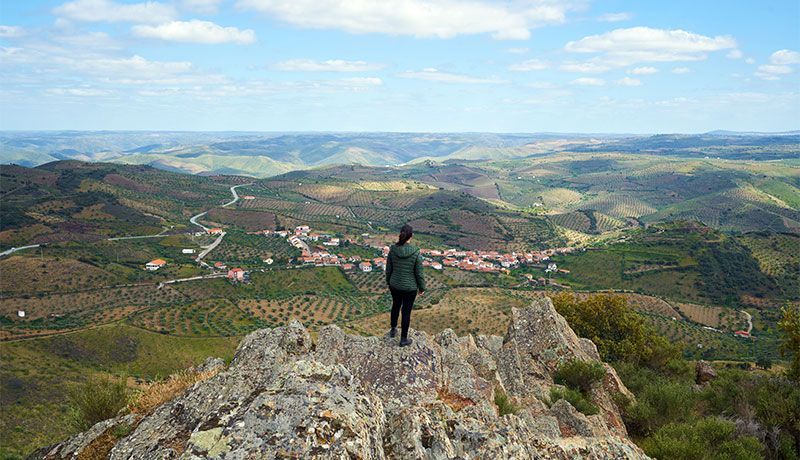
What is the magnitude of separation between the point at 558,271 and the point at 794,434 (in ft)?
355

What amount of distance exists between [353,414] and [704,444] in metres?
11.0

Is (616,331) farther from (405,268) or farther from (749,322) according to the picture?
(749,322)

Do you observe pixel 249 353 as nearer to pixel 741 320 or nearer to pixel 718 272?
pixel 741 320

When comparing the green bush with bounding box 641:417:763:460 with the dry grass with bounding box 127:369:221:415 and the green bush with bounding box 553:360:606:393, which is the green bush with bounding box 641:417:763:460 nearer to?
the green bush with bounding box 553:360:606:393

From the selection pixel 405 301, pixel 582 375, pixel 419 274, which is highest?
pixel 419 274

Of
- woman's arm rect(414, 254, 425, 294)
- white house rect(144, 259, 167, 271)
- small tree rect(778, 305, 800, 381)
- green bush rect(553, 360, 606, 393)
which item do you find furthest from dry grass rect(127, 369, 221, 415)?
white house rect(144, 259, 167, 271)

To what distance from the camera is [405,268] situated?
11.0m

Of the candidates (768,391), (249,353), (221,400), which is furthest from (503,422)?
(768,391)

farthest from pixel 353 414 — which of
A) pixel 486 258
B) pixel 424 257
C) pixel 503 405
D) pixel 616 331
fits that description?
pixel 486 258

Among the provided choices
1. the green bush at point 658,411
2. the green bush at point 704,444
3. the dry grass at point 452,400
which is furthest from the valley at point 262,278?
the green bush at point 658,411

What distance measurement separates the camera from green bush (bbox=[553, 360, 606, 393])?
1619 cm

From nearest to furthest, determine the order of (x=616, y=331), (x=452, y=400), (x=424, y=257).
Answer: (x=452, y=400) < (x=616, y=331) < (x=424, y=257)

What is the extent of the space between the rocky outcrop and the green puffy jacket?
2094 mm

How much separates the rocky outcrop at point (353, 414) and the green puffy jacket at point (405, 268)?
6.87 ft
